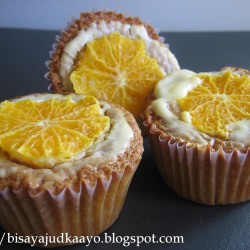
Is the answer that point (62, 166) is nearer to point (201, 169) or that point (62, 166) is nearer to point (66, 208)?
point (66, 208)

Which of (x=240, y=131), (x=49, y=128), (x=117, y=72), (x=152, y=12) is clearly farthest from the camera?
(x=152, y=12)

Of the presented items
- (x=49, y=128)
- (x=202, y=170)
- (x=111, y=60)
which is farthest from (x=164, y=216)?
(x=111, y=60)

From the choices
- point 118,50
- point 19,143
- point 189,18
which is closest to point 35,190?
point 19,143

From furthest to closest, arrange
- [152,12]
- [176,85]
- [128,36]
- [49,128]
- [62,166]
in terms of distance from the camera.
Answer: [152,12] → [128,36] → [176,85] → [49,128] → [62,166]

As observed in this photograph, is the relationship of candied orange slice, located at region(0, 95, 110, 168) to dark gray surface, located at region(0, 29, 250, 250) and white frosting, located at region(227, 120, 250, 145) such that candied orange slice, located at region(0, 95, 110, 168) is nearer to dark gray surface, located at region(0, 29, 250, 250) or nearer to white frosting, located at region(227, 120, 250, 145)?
dark gray surface, located at region(0, 29, 250, 250)

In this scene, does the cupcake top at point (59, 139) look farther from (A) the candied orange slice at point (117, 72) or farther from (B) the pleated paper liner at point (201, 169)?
(A) the candied orange slice at point (117, 72)

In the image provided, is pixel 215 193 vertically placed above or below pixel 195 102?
below

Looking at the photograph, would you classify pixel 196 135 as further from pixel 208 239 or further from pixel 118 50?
pixel 118 50
